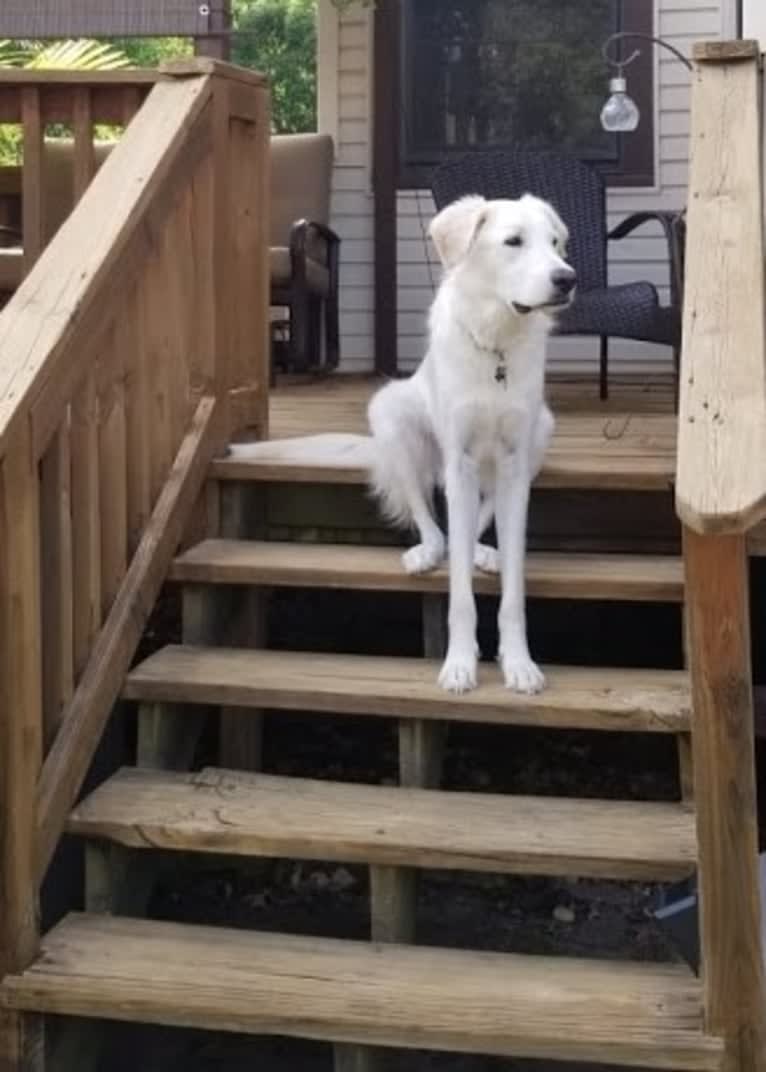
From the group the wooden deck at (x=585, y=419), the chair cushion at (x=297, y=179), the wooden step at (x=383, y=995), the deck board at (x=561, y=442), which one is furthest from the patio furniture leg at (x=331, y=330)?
the wooden step at (x=383, y=995)

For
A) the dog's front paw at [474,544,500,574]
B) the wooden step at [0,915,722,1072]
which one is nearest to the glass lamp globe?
the dog's front paw at [474,544,500,574]

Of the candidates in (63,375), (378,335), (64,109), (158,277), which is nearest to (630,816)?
(63,375)

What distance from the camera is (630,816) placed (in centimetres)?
306

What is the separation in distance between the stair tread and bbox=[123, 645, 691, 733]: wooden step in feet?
0.58

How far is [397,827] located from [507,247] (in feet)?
4.08

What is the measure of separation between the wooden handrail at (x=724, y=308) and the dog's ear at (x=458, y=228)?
46 cm

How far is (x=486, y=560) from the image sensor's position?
3678mm

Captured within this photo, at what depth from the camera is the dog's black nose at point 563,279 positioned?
326cm

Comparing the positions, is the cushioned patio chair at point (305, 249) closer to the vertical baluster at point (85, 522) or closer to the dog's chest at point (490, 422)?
the dog's chest at point (490, 422)

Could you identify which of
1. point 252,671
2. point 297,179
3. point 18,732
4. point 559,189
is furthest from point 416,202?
point 18,732

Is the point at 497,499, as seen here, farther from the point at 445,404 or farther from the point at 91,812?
the point at 91,812

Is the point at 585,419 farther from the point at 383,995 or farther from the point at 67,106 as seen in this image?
the point at 383,995

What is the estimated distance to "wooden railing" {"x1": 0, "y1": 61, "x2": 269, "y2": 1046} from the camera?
2.79 m

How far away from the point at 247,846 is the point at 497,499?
100 centimetres
